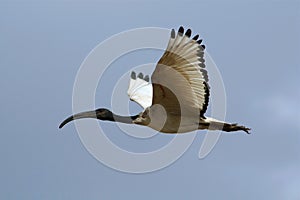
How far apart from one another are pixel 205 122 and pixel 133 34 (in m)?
1.89

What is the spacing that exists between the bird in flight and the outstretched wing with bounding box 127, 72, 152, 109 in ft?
3.03

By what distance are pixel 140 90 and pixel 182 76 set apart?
2977mm

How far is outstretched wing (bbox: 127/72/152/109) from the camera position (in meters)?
11.6

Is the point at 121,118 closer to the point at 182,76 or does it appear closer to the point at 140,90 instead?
the point at 140,90

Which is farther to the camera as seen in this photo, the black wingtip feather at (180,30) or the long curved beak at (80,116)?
the long curved beak at (80,116)

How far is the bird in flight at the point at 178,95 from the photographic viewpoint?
899 cm

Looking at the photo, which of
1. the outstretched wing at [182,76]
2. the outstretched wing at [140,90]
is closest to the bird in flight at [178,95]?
the outstretched wing at [182,76]

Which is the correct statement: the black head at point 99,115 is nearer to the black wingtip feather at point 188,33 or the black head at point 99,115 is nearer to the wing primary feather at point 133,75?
the wing primary feather at point 133,75

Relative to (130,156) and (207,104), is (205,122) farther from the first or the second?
(130,156)

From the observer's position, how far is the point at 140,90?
39.8ft

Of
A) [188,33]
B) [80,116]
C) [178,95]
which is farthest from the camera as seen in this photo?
[80,116]

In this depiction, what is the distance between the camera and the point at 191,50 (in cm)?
920

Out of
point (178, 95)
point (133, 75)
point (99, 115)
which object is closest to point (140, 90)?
point (133, 75)

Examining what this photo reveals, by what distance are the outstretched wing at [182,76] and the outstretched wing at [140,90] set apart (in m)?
1.59
